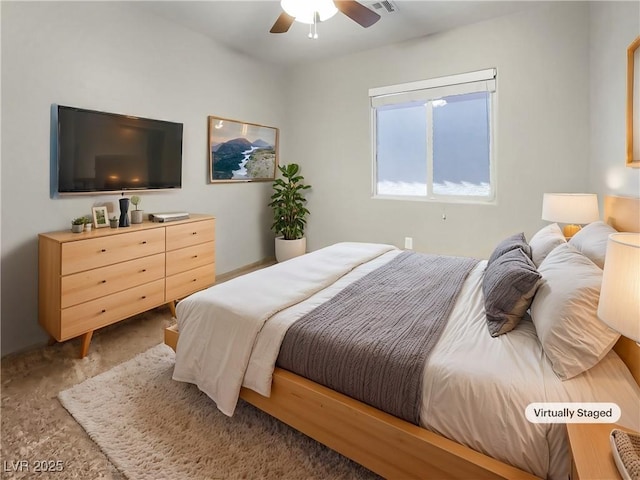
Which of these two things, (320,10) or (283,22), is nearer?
(320,10)

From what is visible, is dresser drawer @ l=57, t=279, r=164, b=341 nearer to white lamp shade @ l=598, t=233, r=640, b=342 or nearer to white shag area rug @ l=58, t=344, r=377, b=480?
white shag area rug @ l=58, t=344, r=377, b=480

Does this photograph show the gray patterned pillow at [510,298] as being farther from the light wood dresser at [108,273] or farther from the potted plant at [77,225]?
the potted plant at [77,225]

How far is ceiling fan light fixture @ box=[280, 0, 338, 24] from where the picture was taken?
2.24m

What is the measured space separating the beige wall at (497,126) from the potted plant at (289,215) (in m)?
0.25

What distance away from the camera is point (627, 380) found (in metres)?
1.16

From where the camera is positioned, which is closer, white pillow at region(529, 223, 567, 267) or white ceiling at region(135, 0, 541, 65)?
white pillow at region(529, 223, 567, 267)

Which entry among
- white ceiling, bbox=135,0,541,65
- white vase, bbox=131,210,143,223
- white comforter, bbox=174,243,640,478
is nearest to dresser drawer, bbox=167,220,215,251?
white vase, bbox=131,210,143,223

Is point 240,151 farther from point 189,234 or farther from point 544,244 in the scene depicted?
point 544,244

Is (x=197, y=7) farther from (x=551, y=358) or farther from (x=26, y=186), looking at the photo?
(x=551, y=358)

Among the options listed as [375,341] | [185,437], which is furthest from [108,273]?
[375,341]

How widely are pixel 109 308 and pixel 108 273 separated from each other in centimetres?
26

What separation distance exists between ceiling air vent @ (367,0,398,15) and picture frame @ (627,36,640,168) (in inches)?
74.5

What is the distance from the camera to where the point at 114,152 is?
281 centimetres

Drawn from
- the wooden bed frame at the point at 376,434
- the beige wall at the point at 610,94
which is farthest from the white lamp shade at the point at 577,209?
the wooden bed frame at the point at 376,434
